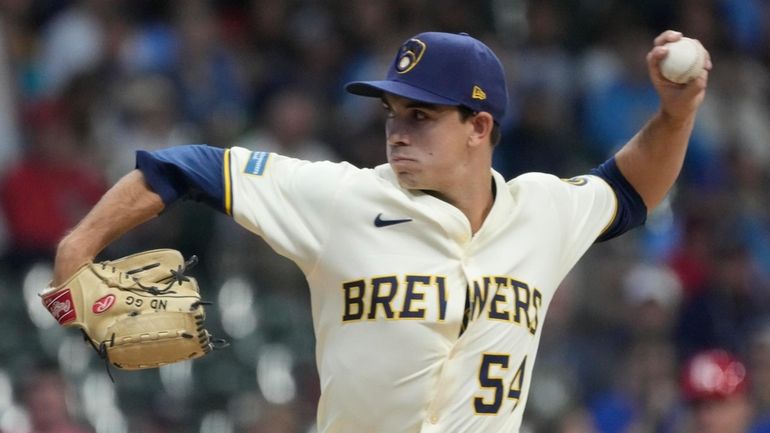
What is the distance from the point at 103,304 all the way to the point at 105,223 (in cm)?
21

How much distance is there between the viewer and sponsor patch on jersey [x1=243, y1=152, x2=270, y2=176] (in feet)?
13.7

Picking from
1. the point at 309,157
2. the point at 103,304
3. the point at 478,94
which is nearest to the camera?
the point at 103,304

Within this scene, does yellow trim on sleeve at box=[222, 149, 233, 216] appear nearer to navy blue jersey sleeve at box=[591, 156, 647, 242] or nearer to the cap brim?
the cap brim

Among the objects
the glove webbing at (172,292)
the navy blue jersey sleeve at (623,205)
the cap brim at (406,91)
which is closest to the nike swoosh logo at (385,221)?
the cap brim at (406,91)

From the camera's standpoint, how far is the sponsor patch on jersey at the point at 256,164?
419 cm

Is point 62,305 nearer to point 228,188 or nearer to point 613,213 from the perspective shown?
point 228,188

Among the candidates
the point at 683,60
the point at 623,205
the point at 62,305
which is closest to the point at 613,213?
the point at 623,205

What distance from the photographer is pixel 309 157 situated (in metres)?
8.51

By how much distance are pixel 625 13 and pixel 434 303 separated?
6.14 m

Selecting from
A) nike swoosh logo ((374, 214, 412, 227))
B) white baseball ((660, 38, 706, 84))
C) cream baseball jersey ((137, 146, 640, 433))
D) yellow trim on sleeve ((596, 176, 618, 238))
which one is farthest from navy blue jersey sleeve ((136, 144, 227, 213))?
white baseball ((660, 38, 706, 84))

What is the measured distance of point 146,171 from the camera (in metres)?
4.07

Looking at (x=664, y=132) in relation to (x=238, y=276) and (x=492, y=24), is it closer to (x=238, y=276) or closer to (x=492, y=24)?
(x=238, y=276)

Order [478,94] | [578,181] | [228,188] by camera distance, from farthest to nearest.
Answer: [578,181], [478,94], [228,188]

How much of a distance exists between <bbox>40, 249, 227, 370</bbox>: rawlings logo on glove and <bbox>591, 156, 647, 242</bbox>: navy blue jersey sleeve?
4.35 ft
